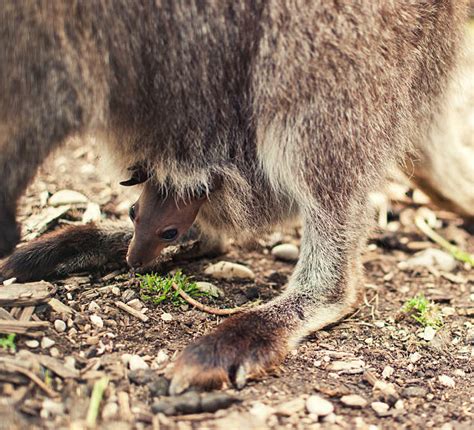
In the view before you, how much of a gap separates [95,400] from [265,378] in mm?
724

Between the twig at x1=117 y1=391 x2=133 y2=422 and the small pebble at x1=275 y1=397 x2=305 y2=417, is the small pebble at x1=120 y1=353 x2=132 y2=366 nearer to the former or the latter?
the twig at x1=117 y1=391 x2=133 y2=422

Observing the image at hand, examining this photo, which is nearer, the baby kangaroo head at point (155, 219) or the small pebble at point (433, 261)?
the baby kangaroo head at point (155, 219)

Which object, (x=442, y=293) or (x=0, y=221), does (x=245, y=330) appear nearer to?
(x=0, y=221)

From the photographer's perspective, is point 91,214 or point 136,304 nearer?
point 136,304

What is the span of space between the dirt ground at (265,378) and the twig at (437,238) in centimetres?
7

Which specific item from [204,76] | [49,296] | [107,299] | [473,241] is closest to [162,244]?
[107,299]

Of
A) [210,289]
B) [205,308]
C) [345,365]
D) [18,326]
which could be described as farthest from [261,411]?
[210,289]

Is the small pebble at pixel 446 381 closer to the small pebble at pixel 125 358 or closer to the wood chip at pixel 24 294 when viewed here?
the small pebble at pixel 125 358

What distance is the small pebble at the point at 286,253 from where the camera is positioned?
14.4ft

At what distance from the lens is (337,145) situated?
330 centimetres

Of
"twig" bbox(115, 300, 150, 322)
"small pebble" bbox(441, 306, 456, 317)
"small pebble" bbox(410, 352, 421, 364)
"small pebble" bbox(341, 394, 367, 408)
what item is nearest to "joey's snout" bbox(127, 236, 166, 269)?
"twig" bbox(115, 300, 150, 322)

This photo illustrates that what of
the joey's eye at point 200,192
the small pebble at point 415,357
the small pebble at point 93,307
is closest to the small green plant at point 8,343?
the small pebble at point 93,307

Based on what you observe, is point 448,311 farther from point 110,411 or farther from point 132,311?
point 110,411

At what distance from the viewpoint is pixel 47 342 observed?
9.59 ft
